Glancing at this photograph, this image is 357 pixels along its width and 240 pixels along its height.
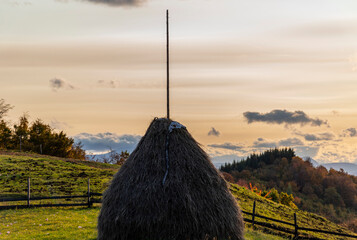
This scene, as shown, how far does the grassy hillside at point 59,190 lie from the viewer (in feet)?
56.4

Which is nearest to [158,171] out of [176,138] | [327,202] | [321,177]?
[176,138]

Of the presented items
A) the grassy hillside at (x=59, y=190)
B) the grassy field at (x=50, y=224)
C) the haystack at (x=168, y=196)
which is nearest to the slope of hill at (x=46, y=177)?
the grassy hillside at (x=59, y=190)

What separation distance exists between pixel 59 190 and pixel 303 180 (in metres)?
83.0

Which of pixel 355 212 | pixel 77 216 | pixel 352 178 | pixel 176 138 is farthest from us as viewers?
pixel 352 178

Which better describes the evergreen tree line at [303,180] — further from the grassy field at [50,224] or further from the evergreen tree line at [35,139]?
the grassy field at [50,224]

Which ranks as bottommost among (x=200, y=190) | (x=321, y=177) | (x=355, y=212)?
(x=355, y=212)

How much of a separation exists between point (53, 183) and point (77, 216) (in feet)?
34.9

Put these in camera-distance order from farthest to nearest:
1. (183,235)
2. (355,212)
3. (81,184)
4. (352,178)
Result: (352,178), (355,212), (81,184), (183,235)

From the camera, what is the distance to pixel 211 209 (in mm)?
9883

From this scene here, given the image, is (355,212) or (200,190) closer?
(200,190)

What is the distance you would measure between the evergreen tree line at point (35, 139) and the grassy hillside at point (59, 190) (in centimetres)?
1075

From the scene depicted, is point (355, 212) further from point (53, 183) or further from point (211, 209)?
point (211, 209)

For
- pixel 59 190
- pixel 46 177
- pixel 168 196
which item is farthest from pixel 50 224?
pixel 46 177

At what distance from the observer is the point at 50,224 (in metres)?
17.1
